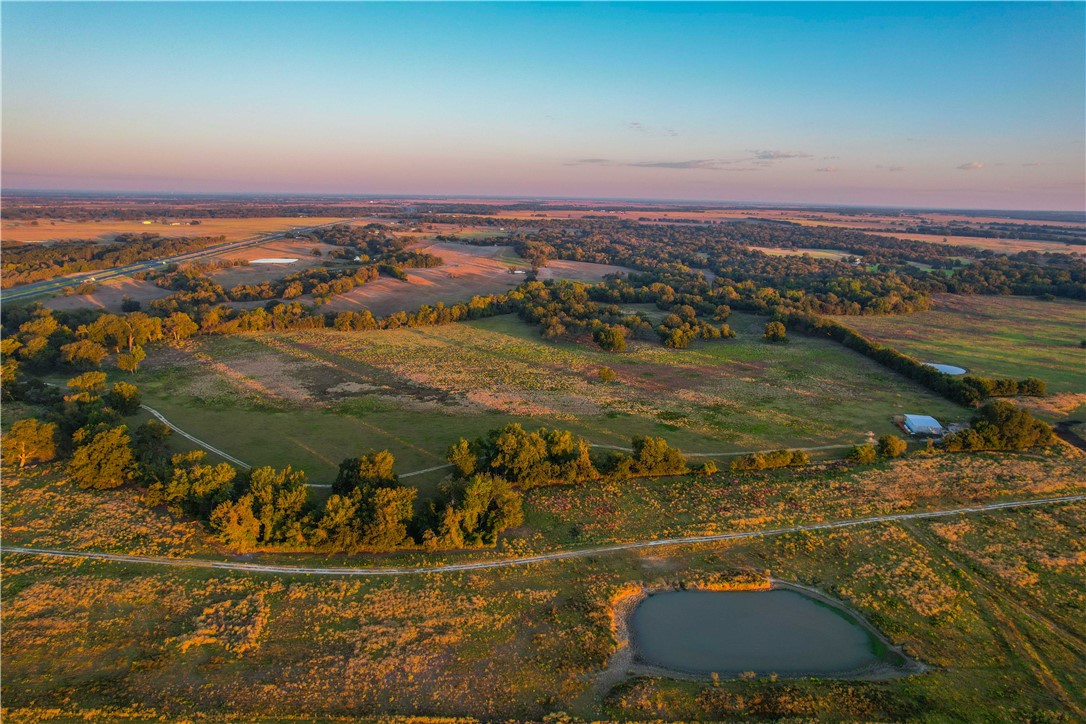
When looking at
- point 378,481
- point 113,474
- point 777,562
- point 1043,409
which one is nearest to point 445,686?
point 378,481

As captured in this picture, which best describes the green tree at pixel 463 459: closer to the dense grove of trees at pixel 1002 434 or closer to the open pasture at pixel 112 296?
the dense grove of trees at pixel 1002 434

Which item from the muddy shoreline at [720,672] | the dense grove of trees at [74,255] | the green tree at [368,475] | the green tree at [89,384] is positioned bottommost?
the muddy shoreline at [720,672]

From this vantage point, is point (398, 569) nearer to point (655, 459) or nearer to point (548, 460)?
point (548, 460)

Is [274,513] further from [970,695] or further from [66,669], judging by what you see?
[970,695]

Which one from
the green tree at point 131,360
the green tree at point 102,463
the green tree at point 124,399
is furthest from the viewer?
the green tree at point 131,360

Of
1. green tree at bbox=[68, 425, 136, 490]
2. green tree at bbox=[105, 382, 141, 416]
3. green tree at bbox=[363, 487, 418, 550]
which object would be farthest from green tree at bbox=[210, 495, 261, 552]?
green tree at bbox=[105, 382, 141, 416]

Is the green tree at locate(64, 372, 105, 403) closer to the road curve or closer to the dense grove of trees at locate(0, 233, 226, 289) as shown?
the road curve

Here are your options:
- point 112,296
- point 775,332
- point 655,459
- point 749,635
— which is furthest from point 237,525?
point 112,296

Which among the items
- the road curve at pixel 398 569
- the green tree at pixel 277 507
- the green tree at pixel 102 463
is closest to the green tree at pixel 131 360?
the green tree at pixel 102 463
